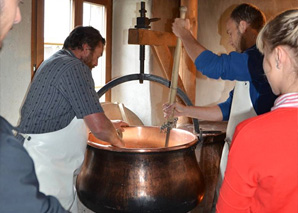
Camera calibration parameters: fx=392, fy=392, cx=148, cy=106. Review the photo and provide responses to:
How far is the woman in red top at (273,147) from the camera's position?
3.23 ft

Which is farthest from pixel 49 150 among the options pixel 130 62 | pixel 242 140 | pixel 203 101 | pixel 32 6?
pixel 203 101

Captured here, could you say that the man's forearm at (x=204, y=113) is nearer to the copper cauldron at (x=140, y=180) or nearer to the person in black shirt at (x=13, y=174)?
the copper cauldron at (x=140, y=180)

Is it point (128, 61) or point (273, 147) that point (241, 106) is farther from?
point (128, 61)

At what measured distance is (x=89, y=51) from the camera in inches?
82.4

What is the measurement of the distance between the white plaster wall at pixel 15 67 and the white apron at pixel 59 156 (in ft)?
2.96

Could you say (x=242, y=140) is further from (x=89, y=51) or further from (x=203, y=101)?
(x=203, y=101)

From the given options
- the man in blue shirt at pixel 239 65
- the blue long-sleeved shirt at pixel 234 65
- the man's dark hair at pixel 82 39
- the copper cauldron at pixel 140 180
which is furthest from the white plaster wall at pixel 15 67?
the blue long-sleeved shirt at pixel 234 65

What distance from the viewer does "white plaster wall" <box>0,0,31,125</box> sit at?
2621 mm

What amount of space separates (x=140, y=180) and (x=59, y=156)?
42 centimetres

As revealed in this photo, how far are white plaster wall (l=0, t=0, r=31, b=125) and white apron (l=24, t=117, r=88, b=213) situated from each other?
2.96 feet

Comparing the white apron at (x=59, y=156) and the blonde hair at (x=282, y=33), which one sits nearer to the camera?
the blonde hair at (x=282, y=33)

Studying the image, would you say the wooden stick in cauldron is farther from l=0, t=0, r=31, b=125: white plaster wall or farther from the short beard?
l=0, t=0, r=31, b=125: white plaster wall

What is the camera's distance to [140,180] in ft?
6.02

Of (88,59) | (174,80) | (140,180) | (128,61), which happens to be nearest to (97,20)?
(128,61)
